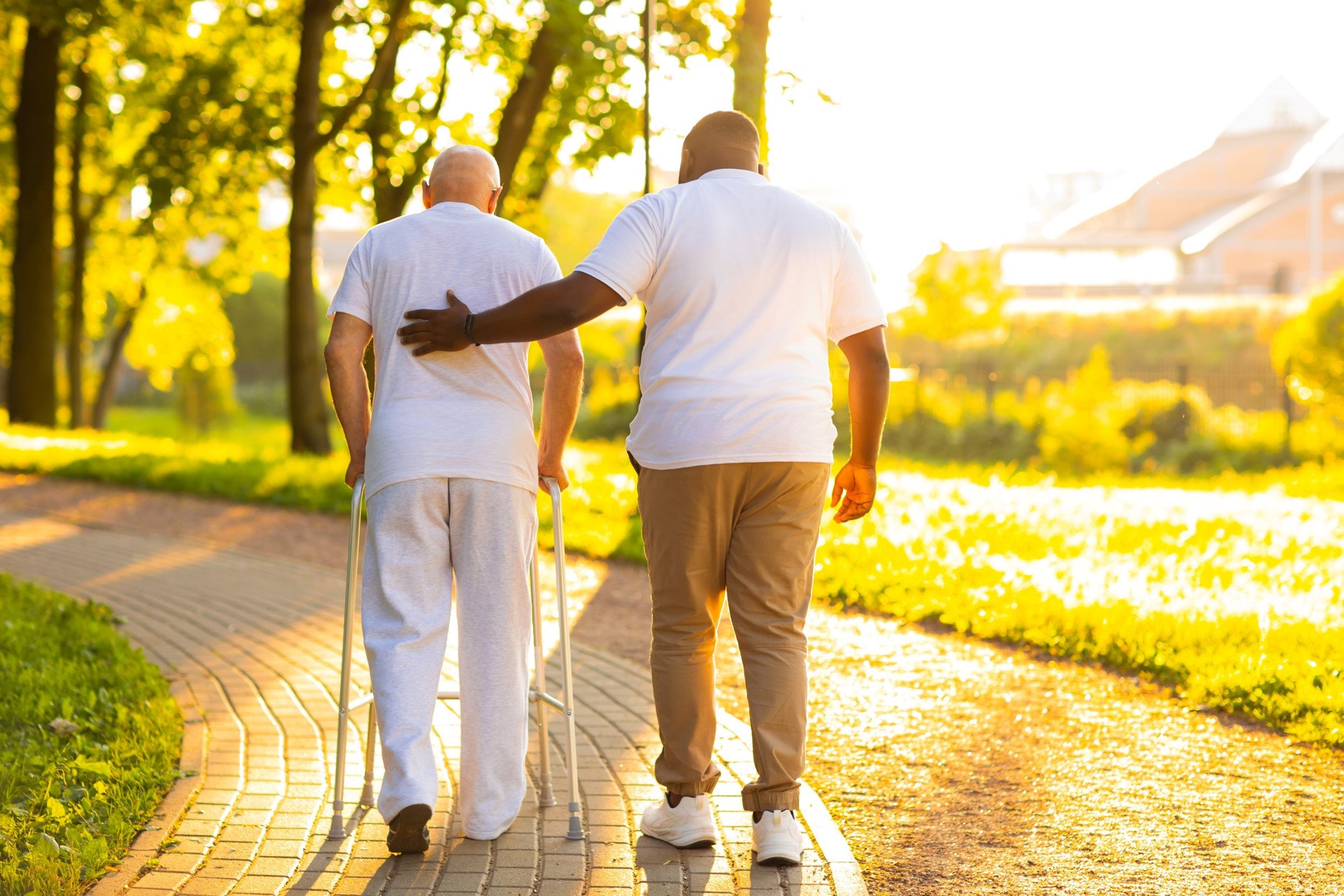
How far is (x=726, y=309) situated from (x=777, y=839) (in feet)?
4.64

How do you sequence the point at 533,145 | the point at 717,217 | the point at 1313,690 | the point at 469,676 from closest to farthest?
1. the point at 717,217
2. the point at 469,676
3. the point at 1313,690
4. the point at 533,145

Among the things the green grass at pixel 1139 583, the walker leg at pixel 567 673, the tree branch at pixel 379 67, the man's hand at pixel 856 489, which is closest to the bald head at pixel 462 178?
the walker leg at pixel 567 673

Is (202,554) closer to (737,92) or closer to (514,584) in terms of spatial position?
(737,92)

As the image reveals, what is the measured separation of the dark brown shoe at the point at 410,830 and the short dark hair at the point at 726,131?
192cm

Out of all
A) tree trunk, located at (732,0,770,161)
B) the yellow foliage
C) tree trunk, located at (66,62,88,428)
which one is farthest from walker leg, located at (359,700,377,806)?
the yellow foliage

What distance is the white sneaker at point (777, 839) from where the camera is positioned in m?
3.82

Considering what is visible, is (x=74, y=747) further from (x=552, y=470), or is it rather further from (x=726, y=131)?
(x=726, y=131)

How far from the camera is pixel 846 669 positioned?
6516mm

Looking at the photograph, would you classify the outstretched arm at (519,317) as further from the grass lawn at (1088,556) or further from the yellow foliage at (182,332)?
the yellow foliage at (182,332)

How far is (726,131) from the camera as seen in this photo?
379 centimetres

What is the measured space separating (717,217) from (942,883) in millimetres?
1869

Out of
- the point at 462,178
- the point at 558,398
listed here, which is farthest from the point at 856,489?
the point at 462,178

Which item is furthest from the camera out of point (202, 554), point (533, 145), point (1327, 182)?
point (1327, 182)

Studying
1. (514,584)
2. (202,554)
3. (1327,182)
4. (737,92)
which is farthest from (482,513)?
(1327,182)
